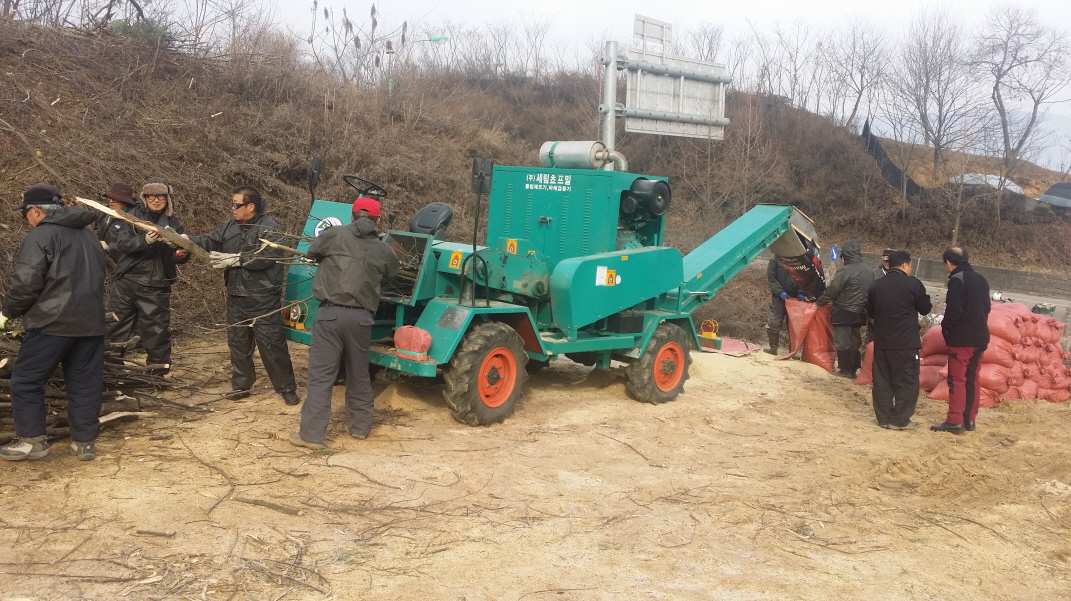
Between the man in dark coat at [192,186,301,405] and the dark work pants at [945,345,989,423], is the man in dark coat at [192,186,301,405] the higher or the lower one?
the higher one

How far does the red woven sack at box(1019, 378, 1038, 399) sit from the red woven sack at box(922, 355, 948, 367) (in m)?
0.78

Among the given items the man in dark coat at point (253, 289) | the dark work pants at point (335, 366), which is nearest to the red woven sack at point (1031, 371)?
the dark work pants at point (335, 366)

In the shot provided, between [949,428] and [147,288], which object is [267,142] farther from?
[949,428]

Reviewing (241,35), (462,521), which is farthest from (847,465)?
(241,35)

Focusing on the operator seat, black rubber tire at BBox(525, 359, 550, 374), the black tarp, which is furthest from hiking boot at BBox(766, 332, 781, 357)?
the black tarp

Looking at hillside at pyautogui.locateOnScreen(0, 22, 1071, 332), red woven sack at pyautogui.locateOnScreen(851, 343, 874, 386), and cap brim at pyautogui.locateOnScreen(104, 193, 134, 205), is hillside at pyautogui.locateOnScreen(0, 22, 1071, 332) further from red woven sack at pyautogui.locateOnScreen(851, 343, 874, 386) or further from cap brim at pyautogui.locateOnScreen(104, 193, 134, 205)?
red woven sack at pyautogui.locateOnScreen(851, 343, 874, 386)

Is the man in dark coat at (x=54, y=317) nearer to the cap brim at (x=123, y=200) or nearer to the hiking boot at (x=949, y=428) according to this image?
the cap brim at (x=123, y=200)

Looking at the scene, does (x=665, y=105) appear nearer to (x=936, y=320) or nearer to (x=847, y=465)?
(x=936, y=320)

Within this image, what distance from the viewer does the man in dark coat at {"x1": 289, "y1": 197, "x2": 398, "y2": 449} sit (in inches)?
235

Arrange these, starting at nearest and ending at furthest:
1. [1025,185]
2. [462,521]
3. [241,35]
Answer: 1. [462,521]
2. [241,35]
3. [1025,185]

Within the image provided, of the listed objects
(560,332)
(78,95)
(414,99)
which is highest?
(414,99)

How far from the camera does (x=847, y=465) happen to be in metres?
6.47

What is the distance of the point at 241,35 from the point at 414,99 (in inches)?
152

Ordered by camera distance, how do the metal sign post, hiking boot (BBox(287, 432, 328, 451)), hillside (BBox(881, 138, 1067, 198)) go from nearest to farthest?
hiking boot (BBox(287, 432, 328, 451)) → the metal sign post → hillside (BBox(881, 138, 1067, 198))
